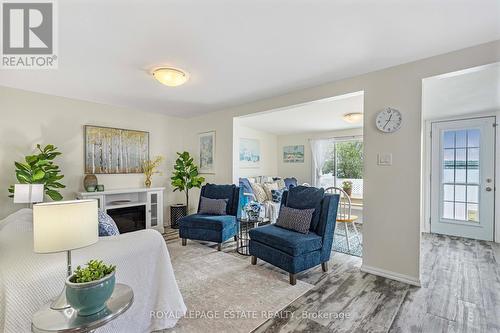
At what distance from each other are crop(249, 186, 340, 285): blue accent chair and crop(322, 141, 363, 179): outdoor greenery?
305cm

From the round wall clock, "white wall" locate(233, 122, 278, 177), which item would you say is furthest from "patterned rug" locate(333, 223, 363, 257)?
"white wall" locate(233, 122, 278, 177)

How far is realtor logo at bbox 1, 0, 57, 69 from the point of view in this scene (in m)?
1.78

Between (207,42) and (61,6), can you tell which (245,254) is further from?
(61,6)

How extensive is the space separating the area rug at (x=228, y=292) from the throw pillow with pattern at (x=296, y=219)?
564mm

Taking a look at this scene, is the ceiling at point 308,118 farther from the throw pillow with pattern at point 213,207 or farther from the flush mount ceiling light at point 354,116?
the throw pillow with pattern at point 213,207

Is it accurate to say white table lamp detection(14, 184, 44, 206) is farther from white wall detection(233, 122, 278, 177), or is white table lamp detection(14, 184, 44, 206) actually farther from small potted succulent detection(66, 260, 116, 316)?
white wall detection(233, 122, 278, 177)

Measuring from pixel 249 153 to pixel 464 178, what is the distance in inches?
173

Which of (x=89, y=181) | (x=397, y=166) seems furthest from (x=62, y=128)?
(x=397, y=166)

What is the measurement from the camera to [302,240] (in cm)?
257

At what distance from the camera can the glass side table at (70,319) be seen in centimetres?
108

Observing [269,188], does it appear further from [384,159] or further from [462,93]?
[462,93]

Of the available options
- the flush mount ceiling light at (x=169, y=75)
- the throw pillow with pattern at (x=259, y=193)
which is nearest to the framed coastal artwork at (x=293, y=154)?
the throw pillow with pattern at (x=259, y=193)

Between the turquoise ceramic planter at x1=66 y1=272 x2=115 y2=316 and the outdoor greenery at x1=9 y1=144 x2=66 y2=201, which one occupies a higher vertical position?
the outdoor greenery at x1=9 y1=144 x2=66 y2=201

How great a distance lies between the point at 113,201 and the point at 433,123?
6198 millimetres
